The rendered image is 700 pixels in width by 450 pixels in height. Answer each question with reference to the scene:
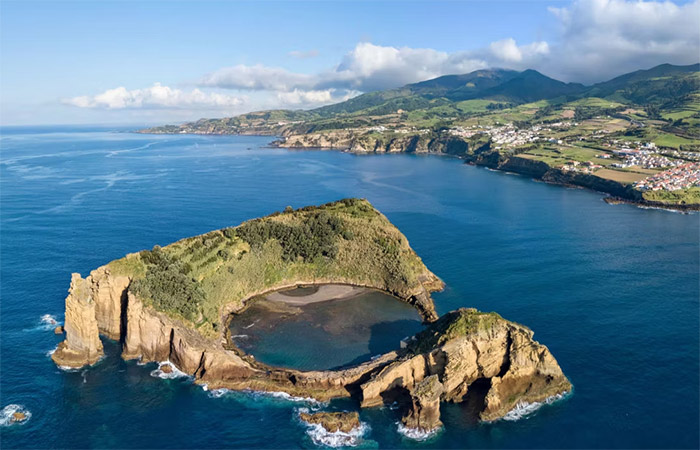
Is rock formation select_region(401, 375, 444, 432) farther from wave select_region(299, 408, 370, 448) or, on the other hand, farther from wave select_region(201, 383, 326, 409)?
wave select_region(201, 383, 326, 409)

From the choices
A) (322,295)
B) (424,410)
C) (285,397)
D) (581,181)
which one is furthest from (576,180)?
(285,397)

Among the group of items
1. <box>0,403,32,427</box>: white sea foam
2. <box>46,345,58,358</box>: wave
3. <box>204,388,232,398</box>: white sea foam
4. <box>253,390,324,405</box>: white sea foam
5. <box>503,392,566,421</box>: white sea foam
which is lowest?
<box>503,392,566,421</box>: white sea foam

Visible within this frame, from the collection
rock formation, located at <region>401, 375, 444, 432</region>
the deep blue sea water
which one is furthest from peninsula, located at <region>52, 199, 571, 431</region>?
the deep blue sea water

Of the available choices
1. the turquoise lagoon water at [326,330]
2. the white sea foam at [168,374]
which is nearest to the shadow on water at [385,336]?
the turquoise lagoon water at [326,330]

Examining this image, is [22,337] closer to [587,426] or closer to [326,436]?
[326,436]

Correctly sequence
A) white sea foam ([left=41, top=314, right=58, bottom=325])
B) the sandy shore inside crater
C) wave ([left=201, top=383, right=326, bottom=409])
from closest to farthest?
wave ([left=201, top=383, right=326, bottom=409]) < white sea foam ([left=41, top=314, right=58, bottom=325]) < the sandy shore inside crater

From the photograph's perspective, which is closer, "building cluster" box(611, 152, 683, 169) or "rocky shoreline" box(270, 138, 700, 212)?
"rocky shoreline" box(270, 138, 700, 212)

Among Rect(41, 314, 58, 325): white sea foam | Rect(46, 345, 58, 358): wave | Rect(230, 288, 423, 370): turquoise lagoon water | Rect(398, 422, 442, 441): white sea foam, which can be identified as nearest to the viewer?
Rect(398, 422, 442, 441): white sea foam
